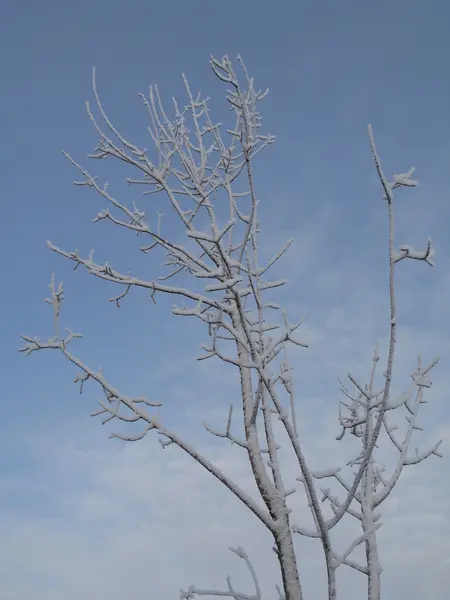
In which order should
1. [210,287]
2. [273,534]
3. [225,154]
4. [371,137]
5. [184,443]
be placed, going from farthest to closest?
[225,154] < [184,443] < [273,534] < [210,287] < [371,137]

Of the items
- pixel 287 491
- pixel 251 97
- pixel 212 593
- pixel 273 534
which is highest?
pixel 251 97

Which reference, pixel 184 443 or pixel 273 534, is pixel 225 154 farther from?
pixel 273 534

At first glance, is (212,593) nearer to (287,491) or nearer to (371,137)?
(287,491)

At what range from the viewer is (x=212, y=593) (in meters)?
4.14

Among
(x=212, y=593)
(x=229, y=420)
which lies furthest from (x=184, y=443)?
(x=212, y=593)

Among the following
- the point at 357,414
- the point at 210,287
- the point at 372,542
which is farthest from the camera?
the point at 357,414

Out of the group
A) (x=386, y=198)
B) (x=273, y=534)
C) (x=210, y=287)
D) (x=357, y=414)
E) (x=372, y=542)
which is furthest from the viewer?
(x=357, y=414)

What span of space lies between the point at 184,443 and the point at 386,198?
2306mm

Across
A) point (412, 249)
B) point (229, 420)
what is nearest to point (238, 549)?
point (229, 420)

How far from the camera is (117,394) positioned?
4.13 m

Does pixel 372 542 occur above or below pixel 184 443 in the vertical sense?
below

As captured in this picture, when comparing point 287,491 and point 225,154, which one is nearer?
point 287,491

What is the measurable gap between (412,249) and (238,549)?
3.14 meters

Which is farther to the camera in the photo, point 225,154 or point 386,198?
point 225,154
